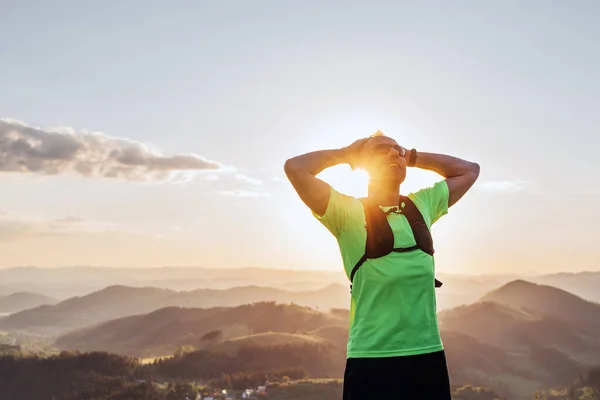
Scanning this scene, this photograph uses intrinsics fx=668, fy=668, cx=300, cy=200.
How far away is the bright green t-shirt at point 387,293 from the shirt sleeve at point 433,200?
419 mm

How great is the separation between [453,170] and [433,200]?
55 cm

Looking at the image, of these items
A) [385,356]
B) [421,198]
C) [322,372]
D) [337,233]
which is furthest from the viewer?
[322,372]

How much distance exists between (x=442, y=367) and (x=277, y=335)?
68.4 metres

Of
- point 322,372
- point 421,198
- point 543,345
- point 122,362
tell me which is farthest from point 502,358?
point 421,198

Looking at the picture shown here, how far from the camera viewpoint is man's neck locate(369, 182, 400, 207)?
4887 mm

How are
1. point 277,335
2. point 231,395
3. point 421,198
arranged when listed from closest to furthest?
point 421,198
point 231,395
point 277,335

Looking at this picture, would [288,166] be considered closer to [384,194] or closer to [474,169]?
[384,194]

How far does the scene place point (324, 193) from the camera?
186 inches

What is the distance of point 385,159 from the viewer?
4.88 m

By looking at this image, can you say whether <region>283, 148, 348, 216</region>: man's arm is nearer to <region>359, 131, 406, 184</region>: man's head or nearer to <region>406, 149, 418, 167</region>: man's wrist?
<region>359, 131, 406, 184</region>: man's head

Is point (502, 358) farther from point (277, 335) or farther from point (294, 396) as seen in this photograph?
point (294, 396)

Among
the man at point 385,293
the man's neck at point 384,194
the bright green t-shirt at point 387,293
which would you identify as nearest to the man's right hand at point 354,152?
the man at point 385,293

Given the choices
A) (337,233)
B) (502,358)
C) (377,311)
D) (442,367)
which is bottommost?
(502,358)

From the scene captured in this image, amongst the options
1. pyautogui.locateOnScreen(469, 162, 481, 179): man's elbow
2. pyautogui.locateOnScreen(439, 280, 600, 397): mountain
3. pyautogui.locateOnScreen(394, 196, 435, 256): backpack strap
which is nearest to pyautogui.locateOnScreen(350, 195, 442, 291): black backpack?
pyautogui.locateOnScreen(394, 196, 435, 256): backpack strap
